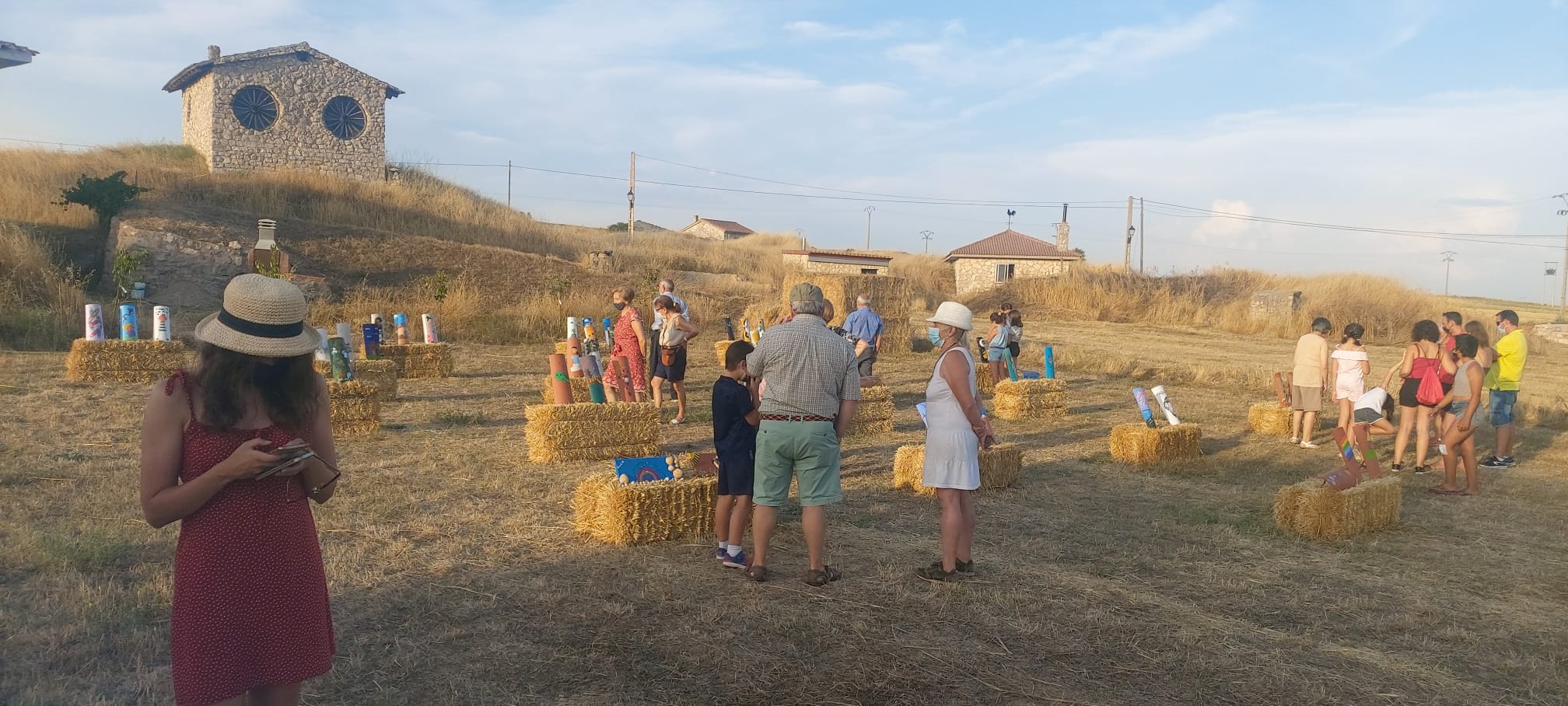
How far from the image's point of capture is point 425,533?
6617 millimetres

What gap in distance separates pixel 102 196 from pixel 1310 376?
25614 mm

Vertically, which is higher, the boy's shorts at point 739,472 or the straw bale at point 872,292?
the straw bale at point 872,292

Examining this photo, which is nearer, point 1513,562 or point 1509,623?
point 1509,623

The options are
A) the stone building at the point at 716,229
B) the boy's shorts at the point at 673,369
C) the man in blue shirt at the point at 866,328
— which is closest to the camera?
the boy's shorts at the point at 673,369

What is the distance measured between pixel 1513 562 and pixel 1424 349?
313 cm

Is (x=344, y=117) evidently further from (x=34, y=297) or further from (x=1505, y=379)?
(x=1505, y=379)

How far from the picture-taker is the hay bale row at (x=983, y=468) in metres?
8.56

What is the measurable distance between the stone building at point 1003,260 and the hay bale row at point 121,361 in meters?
37.7

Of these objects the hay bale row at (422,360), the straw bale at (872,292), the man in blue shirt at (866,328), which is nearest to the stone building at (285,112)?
the straw bale at (872,292)

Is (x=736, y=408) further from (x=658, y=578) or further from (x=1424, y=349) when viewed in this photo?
(x=1424, y=349)

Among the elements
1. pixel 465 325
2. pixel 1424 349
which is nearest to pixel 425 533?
pixel 1424 349

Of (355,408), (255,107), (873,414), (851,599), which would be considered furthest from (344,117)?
(851,599)

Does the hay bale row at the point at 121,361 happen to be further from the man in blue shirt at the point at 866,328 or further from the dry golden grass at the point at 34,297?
the man in blue shirt at the point at 866,328

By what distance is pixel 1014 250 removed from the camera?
5116 centimetres
